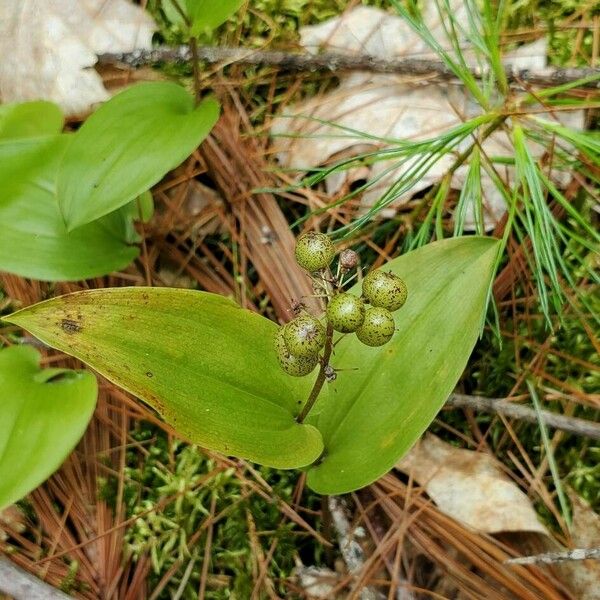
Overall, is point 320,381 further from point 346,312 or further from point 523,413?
point 523,413

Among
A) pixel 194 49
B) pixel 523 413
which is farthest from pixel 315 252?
pixel 194 49

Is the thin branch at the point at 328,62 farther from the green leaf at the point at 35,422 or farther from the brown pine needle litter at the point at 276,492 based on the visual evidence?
the green leaf at the point at 35,422

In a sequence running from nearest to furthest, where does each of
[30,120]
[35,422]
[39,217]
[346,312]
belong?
[346,312] → [35,422] → [39,217] → [30,120]

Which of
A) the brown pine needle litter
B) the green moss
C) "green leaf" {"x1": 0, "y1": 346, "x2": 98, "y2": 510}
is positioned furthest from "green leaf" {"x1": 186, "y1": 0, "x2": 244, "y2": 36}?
the green moss

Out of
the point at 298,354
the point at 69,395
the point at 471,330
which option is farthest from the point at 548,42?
the point at 69,395

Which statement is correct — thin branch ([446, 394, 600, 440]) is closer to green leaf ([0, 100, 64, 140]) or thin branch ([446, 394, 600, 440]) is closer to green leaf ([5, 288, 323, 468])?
green leaf ([5, 288, 323, 468])

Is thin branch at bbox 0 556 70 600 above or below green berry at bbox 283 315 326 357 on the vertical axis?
below

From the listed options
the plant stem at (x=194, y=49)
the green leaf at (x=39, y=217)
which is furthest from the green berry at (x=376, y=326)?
the plant stem at (x=194, y=49)
